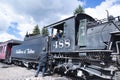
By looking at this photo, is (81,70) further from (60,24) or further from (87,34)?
(60,24)

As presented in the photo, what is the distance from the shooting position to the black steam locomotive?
7.30 meters

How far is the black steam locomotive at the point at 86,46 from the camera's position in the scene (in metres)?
7.30

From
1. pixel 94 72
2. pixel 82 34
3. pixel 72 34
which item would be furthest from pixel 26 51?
pixel 94 72

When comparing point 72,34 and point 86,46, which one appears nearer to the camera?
point 86,46

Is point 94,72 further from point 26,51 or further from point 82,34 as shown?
point 26,51

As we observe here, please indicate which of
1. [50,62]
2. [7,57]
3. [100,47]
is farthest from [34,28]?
[100,47]

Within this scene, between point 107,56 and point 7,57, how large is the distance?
16843 mm

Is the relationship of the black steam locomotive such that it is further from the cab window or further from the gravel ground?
the gravel ground

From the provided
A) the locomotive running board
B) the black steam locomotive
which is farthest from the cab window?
the locomotive running board

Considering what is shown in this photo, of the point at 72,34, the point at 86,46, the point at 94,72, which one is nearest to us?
the point at 94,72

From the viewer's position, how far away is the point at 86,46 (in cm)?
879

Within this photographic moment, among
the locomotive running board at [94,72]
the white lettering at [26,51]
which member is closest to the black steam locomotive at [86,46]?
the locomotive running board at [94,72]

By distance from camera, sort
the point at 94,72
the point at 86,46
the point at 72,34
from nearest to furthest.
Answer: the point at 94,72 → the point at 86,46 → the point at 72,34

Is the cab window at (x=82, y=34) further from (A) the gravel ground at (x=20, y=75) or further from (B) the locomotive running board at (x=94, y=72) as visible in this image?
(A) the gravel ground at (x=20, y=75)
